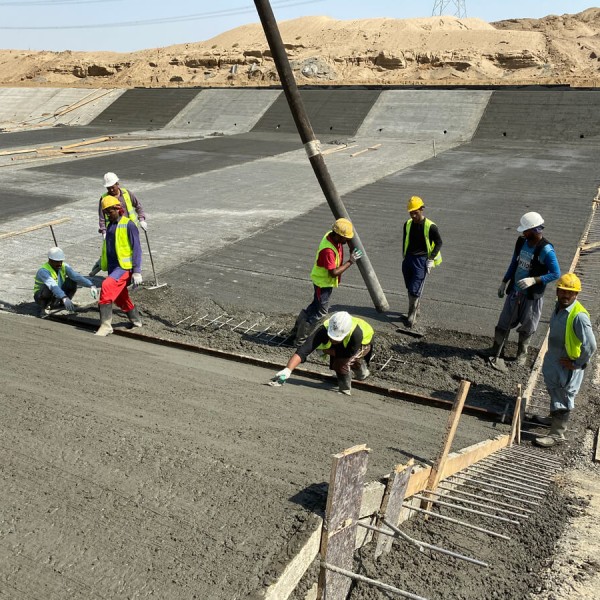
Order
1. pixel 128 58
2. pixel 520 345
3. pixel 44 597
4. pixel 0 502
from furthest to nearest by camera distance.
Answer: pixel 128 58, pixel 520 345, pixel 0 502, pixel 44 597

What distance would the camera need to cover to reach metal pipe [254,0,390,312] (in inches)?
277

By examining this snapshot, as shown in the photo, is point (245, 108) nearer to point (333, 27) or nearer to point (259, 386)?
point (259, 386)

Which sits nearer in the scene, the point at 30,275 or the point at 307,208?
the point at 30,275

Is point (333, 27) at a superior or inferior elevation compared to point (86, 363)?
superior

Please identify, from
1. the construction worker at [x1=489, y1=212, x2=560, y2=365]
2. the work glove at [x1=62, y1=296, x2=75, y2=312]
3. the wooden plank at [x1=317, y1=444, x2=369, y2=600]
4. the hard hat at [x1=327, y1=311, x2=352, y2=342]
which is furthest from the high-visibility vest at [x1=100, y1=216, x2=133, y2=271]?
the wooden plank at [x1=317, y1=444, x2=369, y2=600]

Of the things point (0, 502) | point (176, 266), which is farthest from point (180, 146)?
point (0, 502)

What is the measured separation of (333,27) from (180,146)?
47.8 meters

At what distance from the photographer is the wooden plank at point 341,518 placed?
2.92 meters

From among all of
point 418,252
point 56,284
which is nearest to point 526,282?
point 418,252

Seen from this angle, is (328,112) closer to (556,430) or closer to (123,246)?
(123,246)

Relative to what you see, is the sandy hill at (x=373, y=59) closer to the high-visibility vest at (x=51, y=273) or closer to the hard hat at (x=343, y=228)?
the hard hat at (x=343, y=228)

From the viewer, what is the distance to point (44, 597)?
279 cm

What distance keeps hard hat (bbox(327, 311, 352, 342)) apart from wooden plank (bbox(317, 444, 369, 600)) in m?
2.55

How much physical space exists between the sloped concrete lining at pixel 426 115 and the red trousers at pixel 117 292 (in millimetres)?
20202
